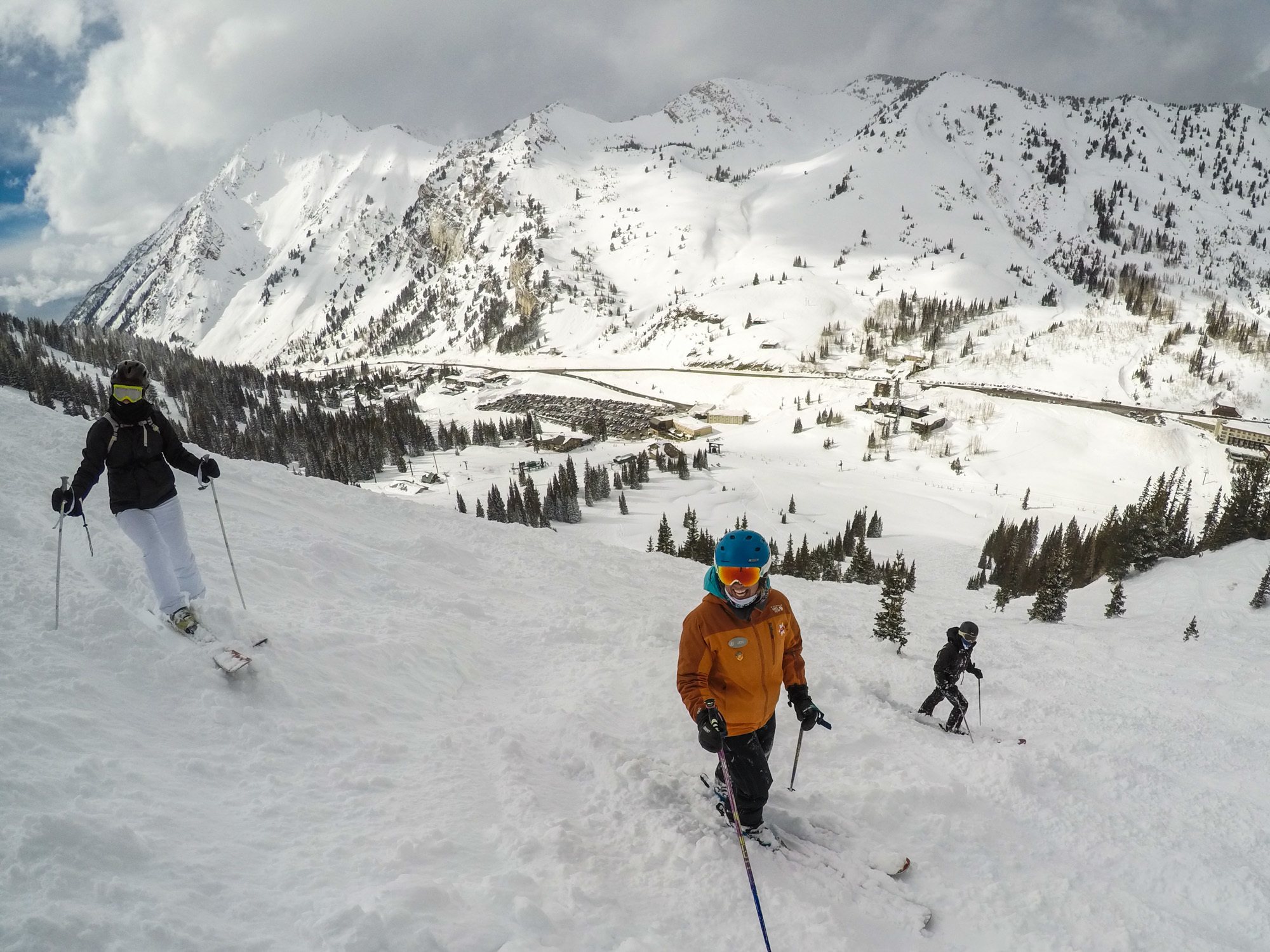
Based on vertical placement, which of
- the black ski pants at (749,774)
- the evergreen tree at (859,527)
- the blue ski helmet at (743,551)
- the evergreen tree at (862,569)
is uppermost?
the blue ski helmet at (743,551)

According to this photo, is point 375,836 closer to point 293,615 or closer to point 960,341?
point 293,615

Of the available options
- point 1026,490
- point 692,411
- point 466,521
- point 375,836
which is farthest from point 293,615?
point 692,411

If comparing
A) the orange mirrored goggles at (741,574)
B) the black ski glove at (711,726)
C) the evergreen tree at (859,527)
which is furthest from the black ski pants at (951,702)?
the evergreen tree at (859,527)

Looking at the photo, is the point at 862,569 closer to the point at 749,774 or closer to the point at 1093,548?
the point at 1093,548

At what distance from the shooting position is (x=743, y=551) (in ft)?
16.0

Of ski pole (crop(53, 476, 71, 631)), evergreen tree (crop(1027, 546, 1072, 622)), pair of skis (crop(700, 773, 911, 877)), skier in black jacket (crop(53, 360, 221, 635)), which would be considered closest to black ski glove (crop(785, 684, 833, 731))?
pair of skis (crop(700, 773, 911, 877))

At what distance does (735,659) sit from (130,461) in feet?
23.1

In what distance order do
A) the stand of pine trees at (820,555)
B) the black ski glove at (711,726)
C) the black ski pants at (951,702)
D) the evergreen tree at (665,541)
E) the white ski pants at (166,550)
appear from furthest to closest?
the evergreen tree at (665,541)
the stand of pine trees at (820,555)
the black ski pants at (951,702)
the white ski pants at (166,550)
the black ski glove at (711,726)

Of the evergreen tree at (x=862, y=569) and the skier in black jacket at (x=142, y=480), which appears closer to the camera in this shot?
the skier in black jacket at (x=142, y=480)

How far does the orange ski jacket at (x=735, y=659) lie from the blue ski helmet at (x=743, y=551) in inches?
17.9

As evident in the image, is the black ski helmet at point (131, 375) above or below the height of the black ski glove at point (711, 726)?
above

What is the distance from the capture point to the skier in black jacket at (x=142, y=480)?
636 centimetres

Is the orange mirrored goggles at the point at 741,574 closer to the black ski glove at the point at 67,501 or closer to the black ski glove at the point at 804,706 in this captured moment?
the black ski glove at the point at 804,706

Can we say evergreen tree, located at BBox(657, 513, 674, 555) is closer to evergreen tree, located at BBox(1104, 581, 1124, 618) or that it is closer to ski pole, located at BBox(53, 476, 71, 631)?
evergreen tree, located at BBox(1104, 581, 1124, 618)
